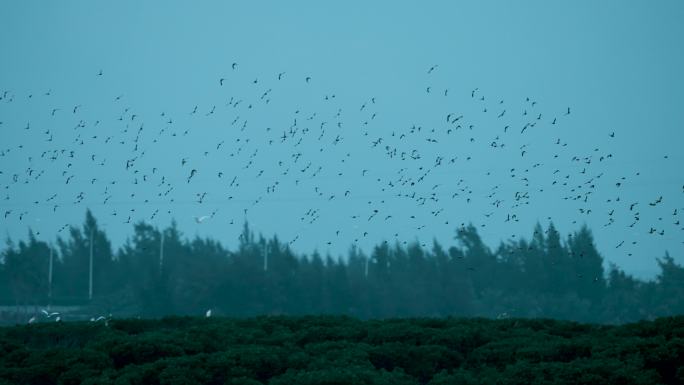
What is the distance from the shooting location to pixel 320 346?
19.5 m

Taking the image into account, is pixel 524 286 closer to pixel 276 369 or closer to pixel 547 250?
pixel 547 250

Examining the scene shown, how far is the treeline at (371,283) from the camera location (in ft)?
173

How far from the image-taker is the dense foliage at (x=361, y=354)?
1678 cm

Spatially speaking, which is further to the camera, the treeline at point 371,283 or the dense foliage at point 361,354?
the treeline at point 371,283

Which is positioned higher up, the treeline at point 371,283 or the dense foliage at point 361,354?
the treeline at point 371,283

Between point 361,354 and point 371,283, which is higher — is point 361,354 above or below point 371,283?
below

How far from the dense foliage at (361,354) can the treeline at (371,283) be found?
29865mm

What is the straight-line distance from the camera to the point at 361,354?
18.5 m

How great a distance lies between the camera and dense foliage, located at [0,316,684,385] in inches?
661

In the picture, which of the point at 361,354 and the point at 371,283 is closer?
the point at 361,354

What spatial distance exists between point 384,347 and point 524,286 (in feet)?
128

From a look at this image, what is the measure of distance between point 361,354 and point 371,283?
34.9m

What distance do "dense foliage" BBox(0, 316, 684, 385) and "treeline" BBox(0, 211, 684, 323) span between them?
29865 millimetres

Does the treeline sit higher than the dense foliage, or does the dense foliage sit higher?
the treeline
